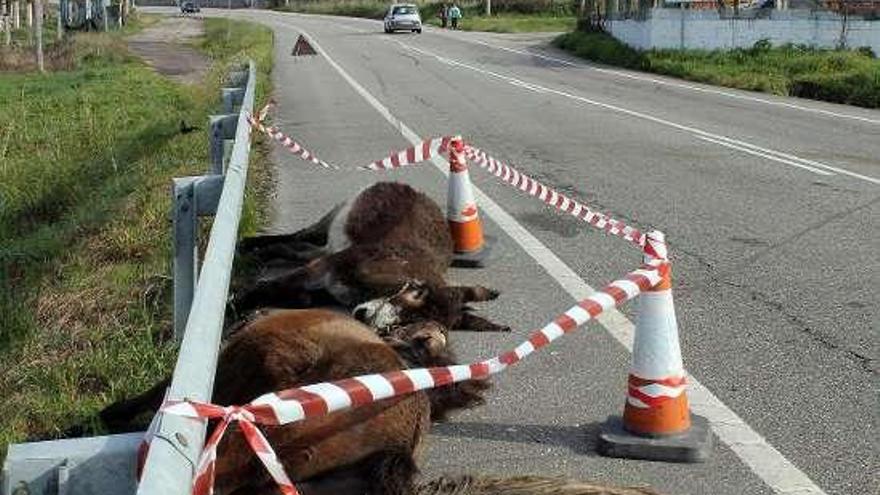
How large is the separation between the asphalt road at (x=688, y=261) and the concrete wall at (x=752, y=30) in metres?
11.7

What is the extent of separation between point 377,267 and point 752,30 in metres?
28.9

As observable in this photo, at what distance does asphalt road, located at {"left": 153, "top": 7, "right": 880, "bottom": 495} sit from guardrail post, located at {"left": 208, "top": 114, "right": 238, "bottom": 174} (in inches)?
51.9

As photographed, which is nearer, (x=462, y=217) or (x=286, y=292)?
(x=286, y=292)

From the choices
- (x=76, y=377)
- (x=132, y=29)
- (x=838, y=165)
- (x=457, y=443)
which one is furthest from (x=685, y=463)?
(x=132, y=29)

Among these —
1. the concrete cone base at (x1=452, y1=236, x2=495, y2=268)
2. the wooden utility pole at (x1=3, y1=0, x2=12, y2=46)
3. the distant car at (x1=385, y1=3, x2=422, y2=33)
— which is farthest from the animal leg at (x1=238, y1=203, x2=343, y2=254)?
the distant car at (x1=385, y1=3, x2=422, y2=33)

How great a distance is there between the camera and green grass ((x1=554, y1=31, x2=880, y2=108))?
24.8 m

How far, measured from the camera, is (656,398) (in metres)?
4.57

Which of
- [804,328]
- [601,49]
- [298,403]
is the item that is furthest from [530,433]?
[601,49]

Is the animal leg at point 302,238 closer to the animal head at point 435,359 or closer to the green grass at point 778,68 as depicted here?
the animal head at point 435,359

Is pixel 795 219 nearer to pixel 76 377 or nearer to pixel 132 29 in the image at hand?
pixel 76 377

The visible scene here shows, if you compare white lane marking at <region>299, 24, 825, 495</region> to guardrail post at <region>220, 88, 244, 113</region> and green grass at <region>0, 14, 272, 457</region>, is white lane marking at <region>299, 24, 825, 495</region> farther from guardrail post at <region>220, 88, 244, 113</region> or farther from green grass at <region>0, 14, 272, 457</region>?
guardrail post at <region>220, 88, 244, 113</region>

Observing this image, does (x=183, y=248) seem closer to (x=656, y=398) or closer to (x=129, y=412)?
(x=129, y=412)

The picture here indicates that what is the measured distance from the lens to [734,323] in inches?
254

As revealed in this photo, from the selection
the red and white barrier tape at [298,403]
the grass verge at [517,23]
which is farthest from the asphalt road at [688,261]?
the grass verge at [517,23]
